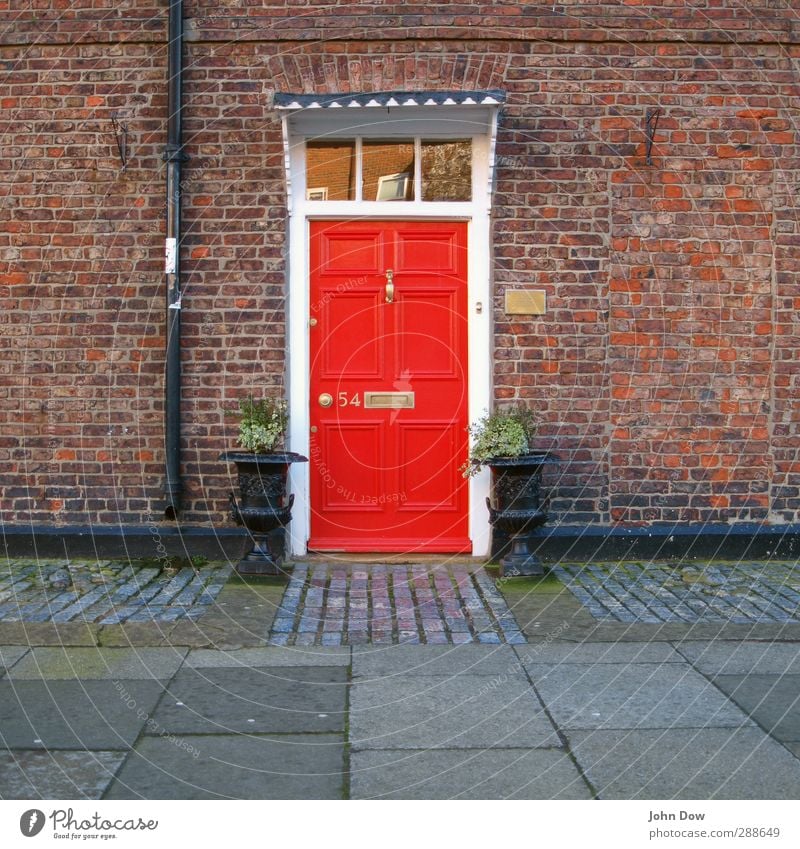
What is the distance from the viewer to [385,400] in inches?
305

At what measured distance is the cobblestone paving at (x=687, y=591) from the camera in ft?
19.7

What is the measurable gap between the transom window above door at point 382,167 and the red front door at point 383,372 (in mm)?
230

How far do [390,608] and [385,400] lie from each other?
1965 mm

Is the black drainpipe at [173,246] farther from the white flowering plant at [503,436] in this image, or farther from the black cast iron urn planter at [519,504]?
the black cast iron urn planter at [519,504]

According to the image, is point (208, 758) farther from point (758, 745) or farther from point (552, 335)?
point (552, 335)

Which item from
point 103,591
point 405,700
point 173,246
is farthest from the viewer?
point 173,246

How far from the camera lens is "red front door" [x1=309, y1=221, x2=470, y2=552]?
776cm

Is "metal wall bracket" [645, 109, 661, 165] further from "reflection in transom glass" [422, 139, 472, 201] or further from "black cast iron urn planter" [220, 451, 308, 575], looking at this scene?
"black cast iron urn planter" [220, 451, 308, 575]

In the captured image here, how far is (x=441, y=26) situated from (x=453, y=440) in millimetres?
2962

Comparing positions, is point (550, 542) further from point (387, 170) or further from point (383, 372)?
point (387, 170)

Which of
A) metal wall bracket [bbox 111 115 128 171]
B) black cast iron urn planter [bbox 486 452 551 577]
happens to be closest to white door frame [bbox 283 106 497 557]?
black cast iron urn planter [bbox 486 452 551 577]

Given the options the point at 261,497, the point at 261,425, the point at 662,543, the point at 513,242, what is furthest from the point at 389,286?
the point at 662,543

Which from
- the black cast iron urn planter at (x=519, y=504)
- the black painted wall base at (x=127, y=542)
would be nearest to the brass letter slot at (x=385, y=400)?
the black cast iron urn planter at (x=519, y=504)

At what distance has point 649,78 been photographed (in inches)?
298
